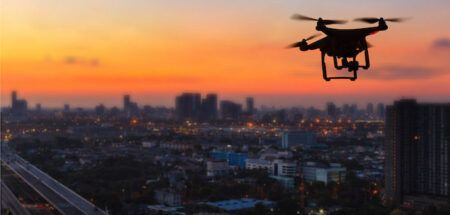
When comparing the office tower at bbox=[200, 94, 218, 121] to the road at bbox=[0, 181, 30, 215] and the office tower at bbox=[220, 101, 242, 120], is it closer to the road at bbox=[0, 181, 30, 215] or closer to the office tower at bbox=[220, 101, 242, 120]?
the office tower at bbox=[220, 101, 242, 120]

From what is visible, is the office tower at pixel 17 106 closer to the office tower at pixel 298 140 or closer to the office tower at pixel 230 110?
the office tower at pixel 230 110

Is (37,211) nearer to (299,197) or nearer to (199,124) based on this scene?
(299,197)

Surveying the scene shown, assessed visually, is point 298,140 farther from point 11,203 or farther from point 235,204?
point 11,203

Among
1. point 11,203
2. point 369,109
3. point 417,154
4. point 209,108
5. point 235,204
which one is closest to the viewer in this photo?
point 235,204

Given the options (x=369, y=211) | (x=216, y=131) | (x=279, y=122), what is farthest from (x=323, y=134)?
(x=369, y=211)

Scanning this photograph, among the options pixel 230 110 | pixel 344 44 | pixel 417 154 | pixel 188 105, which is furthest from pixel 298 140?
pixel 344 44

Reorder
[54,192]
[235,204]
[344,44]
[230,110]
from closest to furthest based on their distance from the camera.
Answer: [344,44], [235,204], [54,192], [230,110]

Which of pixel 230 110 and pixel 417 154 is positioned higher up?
pixel 230 110
